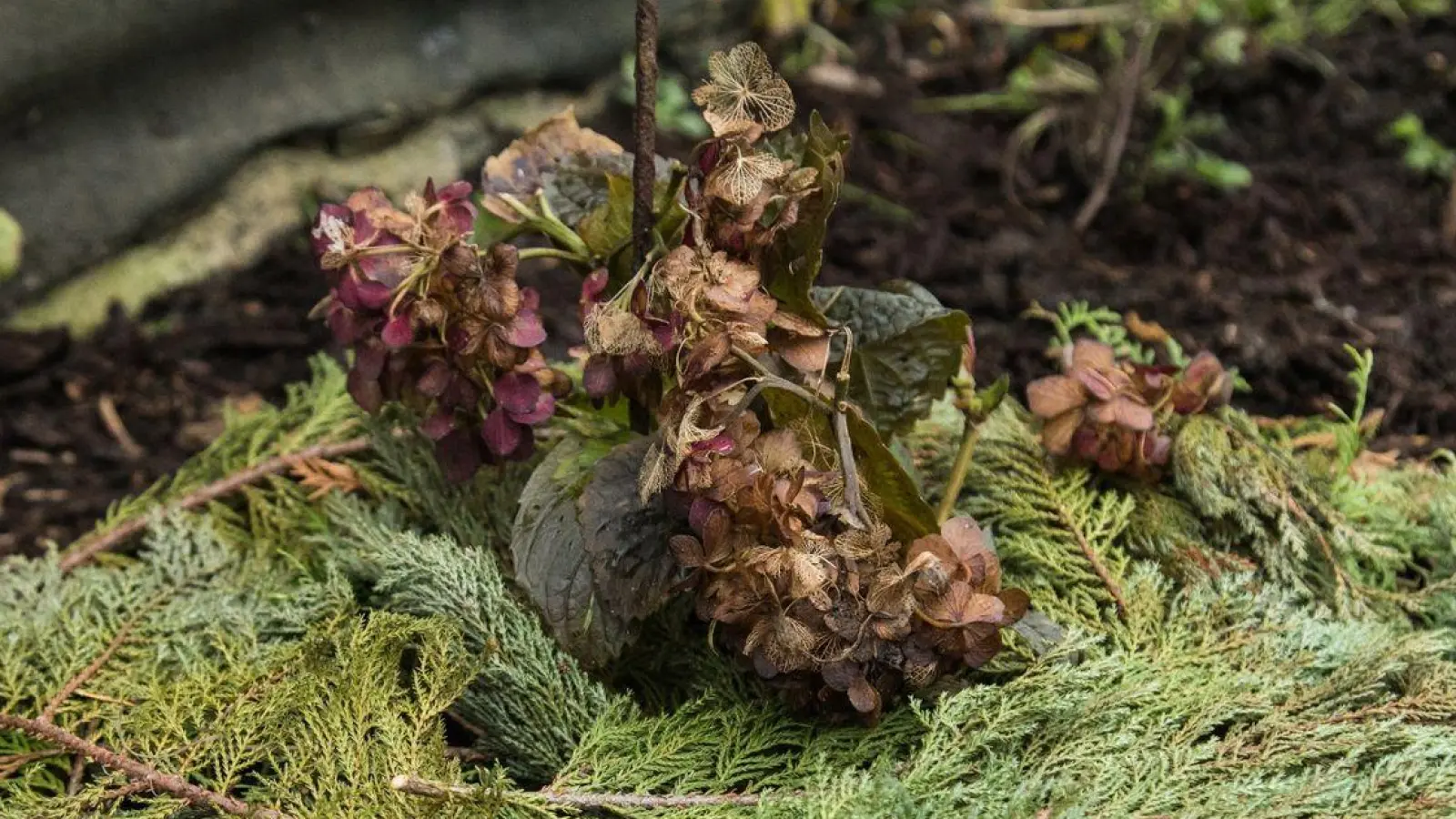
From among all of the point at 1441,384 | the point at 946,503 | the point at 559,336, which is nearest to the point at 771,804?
the point at 946,503

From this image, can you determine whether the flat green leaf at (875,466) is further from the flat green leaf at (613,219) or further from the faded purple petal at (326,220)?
the faded purple petal at (326,220)

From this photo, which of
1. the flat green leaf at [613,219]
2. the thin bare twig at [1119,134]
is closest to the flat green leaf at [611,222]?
the flat green leaf at [613,219]

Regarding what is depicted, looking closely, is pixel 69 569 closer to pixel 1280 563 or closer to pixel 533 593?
pixel 533 593

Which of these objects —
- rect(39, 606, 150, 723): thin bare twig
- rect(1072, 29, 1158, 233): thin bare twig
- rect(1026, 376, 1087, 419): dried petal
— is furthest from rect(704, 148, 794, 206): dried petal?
rect(1072, 29, 1158, 233): thin bare twig

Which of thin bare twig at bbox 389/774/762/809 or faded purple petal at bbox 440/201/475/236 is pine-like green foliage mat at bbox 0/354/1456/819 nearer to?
thin bare twig at bbox 389/774/762/809

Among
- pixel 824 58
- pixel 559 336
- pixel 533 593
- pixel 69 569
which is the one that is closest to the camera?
pixel 533 593
